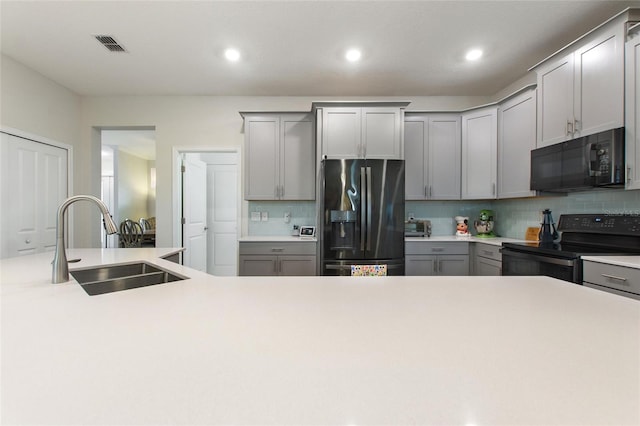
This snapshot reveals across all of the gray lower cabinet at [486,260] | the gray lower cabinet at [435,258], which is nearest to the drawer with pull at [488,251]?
the gray lower cabinet at [486,260]

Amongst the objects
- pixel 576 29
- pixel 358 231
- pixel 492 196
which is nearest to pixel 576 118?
pixel 576 29

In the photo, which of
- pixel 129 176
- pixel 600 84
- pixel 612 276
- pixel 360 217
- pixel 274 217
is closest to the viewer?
pixel 612 276

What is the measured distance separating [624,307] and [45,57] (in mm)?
4623

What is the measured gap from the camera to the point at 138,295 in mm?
1053

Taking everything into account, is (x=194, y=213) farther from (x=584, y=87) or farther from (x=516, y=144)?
(x=584, y=87)

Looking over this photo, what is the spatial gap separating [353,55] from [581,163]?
2.13 meters

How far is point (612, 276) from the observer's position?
177 centimetres

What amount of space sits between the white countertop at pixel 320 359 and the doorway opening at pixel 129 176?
230 inches

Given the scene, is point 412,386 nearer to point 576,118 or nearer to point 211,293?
point 211,293

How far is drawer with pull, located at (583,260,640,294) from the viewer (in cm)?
167

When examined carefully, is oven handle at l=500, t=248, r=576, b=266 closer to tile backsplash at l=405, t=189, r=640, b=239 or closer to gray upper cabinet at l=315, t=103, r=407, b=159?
→ tile backsplash at l=405, t=189, r=640, b=239

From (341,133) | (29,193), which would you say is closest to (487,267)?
(341,133)

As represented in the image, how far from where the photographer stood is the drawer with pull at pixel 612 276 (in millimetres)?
1666

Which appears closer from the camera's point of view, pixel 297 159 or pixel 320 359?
pixel 320 359
